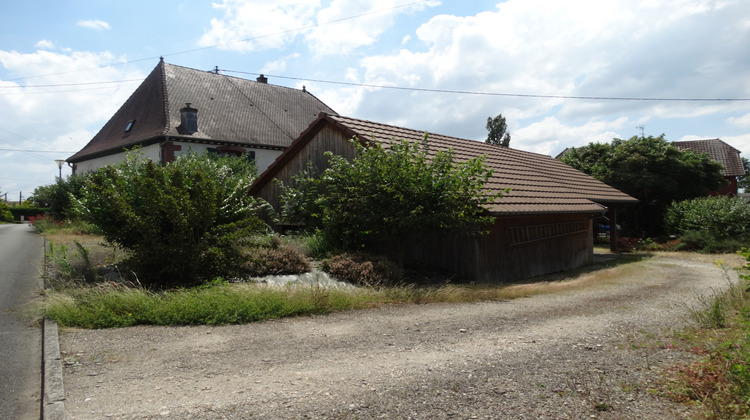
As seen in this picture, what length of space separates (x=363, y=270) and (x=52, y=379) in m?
6.18

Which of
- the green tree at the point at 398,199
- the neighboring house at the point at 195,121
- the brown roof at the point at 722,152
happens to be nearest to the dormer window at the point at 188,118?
the neighboring house at the point at 195,121

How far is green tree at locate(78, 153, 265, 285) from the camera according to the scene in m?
8.97

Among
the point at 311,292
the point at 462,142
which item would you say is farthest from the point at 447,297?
the point at 462,142

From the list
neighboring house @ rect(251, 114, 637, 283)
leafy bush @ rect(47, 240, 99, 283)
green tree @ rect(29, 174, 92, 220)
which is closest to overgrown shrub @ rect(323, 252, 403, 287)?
neighboring house @ rect(251, 114, 637, 283)

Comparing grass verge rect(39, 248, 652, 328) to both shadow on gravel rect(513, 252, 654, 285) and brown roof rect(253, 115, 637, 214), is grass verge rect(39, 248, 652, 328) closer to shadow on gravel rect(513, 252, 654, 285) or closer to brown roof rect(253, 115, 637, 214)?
brown roof rect(253, 115, 637, 214)

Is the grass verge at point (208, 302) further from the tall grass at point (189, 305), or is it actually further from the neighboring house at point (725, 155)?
the neighboring house at point (725, 155)

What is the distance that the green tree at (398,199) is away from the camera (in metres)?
10.8

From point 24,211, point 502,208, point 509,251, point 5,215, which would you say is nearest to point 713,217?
point 509,251

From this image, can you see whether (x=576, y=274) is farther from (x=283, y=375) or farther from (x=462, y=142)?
(x=283, y=375)

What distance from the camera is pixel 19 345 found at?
6.04 m

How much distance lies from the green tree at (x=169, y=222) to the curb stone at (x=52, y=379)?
9.28 ft

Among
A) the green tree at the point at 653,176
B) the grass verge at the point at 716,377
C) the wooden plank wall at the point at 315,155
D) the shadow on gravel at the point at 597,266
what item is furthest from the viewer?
the green tree at the point at 653,176

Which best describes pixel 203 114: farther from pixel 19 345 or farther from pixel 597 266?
pixel 19 345

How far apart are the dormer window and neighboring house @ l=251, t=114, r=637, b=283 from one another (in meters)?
12.6
